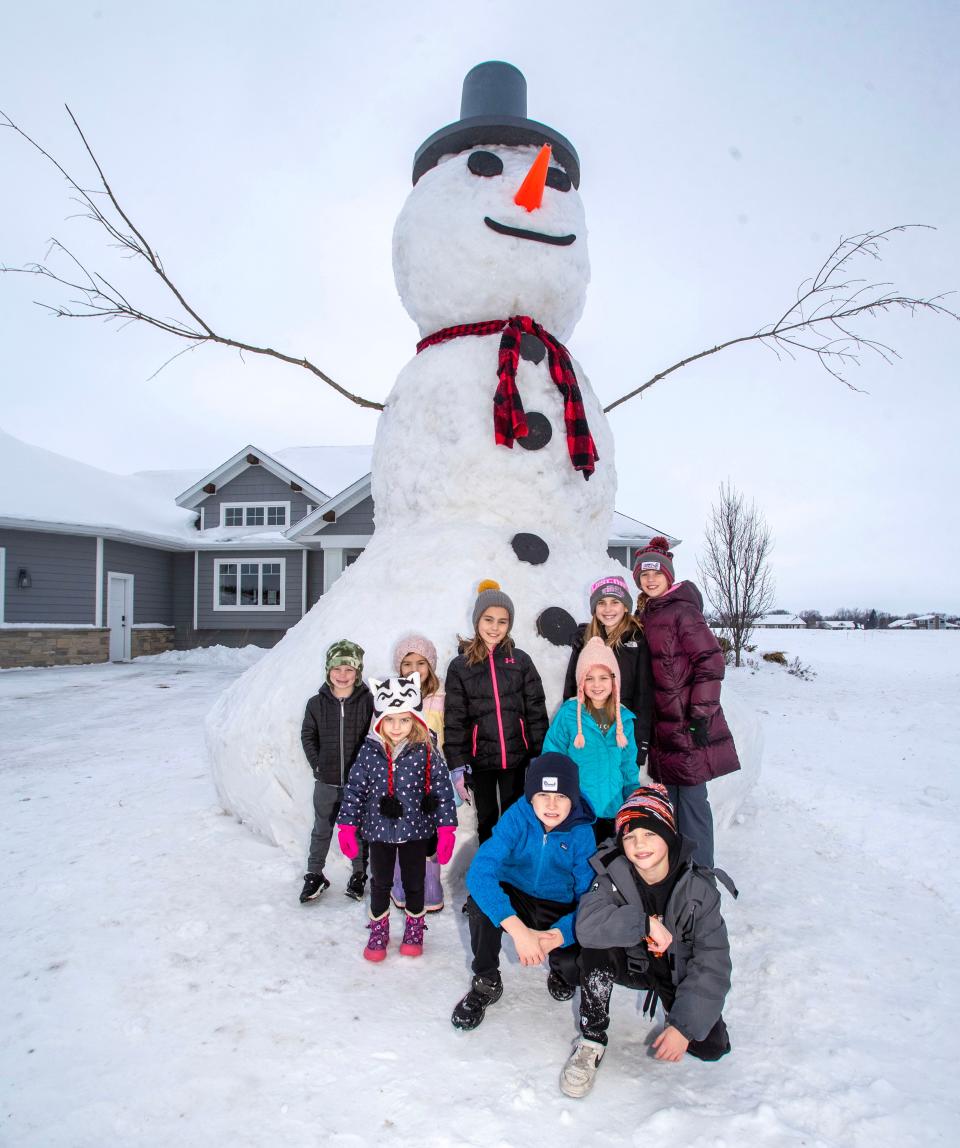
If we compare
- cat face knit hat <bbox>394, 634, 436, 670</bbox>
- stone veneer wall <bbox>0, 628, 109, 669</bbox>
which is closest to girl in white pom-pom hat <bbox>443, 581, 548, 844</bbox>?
cat face knit hat <bbox>394, 634, 436, 670</bbox>

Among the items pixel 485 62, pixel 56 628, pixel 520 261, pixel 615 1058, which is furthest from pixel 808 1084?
pixel 56 628

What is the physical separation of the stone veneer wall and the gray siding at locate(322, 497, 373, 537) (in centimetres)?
480

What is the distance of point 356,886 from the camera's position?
9.88ft

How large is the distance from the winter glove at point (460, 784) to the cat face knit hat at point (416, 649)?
44 cm

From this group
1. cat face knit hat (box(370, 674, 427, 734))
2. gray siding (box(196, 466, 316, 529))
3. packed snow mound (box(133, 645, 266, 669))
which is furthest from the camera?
gray siding (box(196, 466, 316, 529))

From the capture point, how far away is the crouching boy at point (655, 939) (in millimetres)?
1952

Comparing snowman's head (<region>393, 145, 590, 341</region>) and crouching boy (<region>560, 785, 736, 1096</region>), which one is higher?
snowman's head (<region>393, 145, 590, 341</region>)

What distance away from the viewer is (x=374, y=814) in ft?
8.59

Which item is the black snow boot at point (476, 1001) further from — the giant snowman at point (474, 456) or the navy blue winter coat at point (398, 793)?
the giant snowman at point (474, 456)

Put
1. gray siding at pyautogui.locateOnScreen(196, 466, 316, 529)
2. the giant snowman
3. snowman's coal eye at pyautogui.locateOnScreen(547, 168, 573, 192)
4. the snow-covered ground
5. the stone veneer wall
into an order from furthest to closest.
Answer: gray siding at pyautogui.locateOnScreen(196, 466, 316, 529) → the stone veneer wall → snowman's coal eye at pyautogui.locateOnScreen(547, 168, 573, 192) → the giant snowman → the snow-covered ground

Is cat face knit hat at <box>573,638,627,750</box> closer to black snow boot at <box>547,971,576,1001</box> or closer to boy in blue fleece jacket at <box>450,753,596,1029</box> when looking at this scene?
boy in blue fleece jacket at <box>450,753,596,1029</box>

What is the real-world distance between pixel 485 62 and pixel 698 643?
3614mm

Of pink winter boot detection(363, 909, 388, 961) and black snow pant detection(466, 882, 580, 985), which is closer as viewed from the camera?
black snow pant detection(466, 882, 580, 985)

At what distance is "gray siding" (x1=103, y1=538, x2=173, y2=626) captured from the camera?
44.9ft
